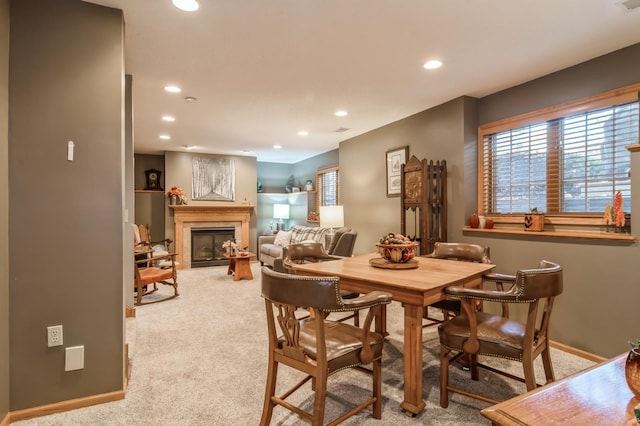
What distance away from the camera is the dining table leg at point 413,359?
1.91m

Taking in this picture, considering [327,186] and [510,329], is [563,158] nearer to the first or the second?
[510,329]

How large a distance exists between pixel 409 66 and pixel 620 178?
1.90m

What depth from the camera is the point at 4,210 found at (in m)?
1.83

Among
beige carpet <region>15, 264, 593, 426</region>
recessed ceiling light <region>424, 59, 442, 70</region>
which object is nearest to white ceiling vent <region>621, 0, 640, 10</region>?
recessed ceiling light <region>424, 59, 442, 70</region>

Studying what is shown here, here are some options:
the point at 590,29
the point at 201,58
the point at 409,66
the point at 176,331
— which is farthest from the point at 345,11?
the point at 176,331

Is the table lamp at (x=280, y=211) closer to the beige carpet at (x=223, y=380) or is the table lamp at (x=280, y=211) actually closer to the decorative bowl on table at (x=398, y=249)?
the beige carpet at (x=223, y=380)

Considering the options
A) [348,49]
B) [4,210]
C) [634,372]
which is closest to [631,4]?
[348,49]

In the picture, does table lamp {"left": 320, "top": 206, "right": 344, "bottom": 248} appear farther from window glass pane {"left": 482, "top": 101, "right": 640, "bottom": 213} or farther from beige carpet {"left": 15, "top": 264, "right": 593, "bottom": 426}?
window glass pane {"left": 482, "top": 101, "right": 640, "bottom": 213}

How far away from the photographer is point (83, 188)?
203 cm

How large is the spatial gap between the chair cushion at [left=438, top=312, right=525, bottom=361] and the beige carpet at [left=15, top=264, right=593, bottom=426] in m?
A: 0.41

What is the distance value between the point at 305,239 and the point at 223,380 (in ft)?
12.1

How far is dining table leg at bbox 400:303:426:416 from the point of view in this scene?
1910mm

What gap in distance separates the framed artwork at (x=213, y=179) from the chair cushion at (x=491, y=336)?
6262mm

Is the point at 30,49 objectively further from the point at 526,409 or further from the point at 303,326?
the point at 526,409
